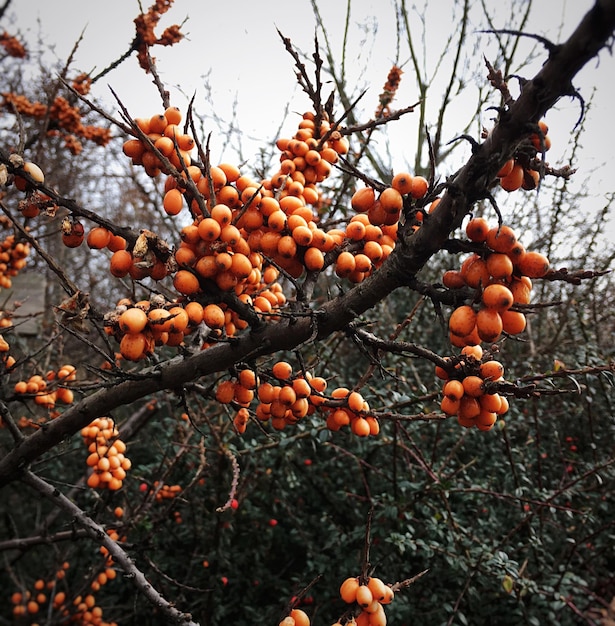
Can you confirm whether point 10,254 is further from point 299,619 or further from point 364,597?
point 364,597

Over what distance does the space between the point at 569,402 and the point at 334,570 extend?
3.09m

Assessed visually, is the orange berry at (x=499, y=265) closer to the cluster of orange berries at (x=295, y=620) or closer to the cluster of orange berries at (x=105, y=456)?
the cluster of orange berries at (x=295, y=620)

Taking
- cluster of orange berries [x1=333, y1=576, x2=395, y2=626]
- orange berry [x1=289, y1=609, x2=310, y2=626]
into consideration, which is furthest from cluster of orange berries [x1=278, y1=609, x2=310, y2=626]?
cluster of orange berries [x1=333, y1=576, x2=395, y2=626]

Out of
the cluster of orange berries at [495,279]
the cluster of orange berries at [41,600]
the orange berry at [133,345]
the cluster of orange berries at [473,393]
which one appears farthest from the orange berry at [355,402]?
the cluster of orange berries at [41,600]

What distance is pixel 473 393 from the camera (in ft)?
4.52

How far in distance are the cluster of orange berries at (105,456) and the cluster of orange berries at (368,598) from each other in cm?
170

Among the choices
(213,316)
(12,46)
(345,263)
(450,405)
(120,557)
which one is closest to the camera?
(213,316)

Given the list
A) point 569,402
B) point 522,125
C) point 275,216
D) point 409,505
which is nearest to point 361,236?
point 275,216

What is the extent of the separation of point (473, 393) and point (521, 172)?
678mm

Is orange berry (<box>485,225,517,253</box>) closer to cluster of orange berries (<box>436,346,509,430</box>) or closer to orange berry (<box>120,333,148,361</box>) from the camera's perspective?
cluster of orange berries (<box>436,346,509,430</box>)

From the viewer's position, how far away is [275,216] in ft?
4.66

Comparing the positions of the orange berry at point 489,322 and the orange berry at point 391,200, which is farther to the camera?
the orange berry at point 391,200

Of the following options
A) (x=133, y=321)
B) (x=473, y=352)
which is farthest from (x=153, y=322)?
(x=473, y=352)

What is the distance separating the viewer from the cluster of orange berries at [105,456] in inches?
105
